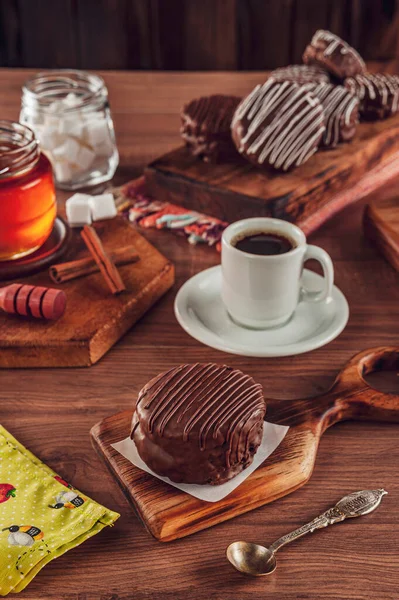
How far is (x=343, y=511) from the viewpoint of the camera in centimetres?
98

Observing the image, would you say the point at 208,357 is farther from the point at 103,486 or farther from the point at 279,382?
the point at 103,486

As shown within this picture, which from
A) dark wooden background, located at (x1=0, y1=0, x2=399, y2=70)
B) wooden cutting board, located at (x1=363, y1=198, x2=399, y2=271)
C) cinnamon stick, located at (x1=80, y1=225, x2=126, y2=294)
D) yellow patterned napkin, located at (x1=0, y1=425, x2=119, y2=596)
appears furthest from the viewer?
dark wooden background, located at (x1=0, y1=0, x2=399, y2=70)

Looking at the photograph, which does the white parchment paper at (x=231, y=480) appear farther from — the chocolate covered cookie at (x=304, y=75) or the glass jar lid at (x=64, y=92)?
the chocolate covered cookie at (x=304, y=75)

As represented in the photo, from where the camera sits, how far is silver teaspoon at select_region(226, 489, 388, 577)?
0.91m

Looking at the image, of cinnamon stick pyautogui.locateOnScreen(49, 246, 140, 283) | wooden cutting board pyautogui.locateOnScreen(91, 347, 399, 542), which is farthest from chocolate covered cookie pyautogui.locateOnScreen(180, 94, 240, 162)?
wooden cutting board pyautogui.locateOnScreen(91, 347, 399, 542)

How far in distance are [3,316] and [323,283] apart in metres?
0.59

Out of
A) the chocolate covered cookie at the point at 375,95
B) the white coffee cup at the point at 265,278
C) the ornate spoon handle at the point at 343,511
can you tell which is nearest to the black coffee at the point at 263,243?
the white coffee cup at the point at 265,278

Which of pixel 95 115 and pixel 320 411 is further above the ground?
pixel 95 115

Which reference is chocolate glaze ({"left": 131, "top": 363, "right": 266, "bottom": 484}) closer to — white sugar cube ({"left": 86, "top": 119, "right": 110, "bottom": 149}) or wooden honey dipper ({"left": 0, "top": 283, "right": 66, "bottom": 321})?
wooden honey dipper ({"left": 0, "top": 283, "right": 66, "bottom": 321})

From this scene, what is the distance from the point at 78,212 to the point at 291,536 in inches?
35.3

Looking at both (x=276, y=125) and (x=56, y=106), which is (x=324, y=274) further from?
(x=56, y=106)

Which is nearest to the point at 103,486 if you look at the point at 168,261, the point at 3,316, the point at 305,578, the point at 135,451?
the point at 135,451

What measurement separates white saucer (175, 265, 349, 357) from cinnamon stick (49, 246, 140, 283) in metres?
0.13

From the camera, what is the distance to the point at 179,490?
3.23 feet
